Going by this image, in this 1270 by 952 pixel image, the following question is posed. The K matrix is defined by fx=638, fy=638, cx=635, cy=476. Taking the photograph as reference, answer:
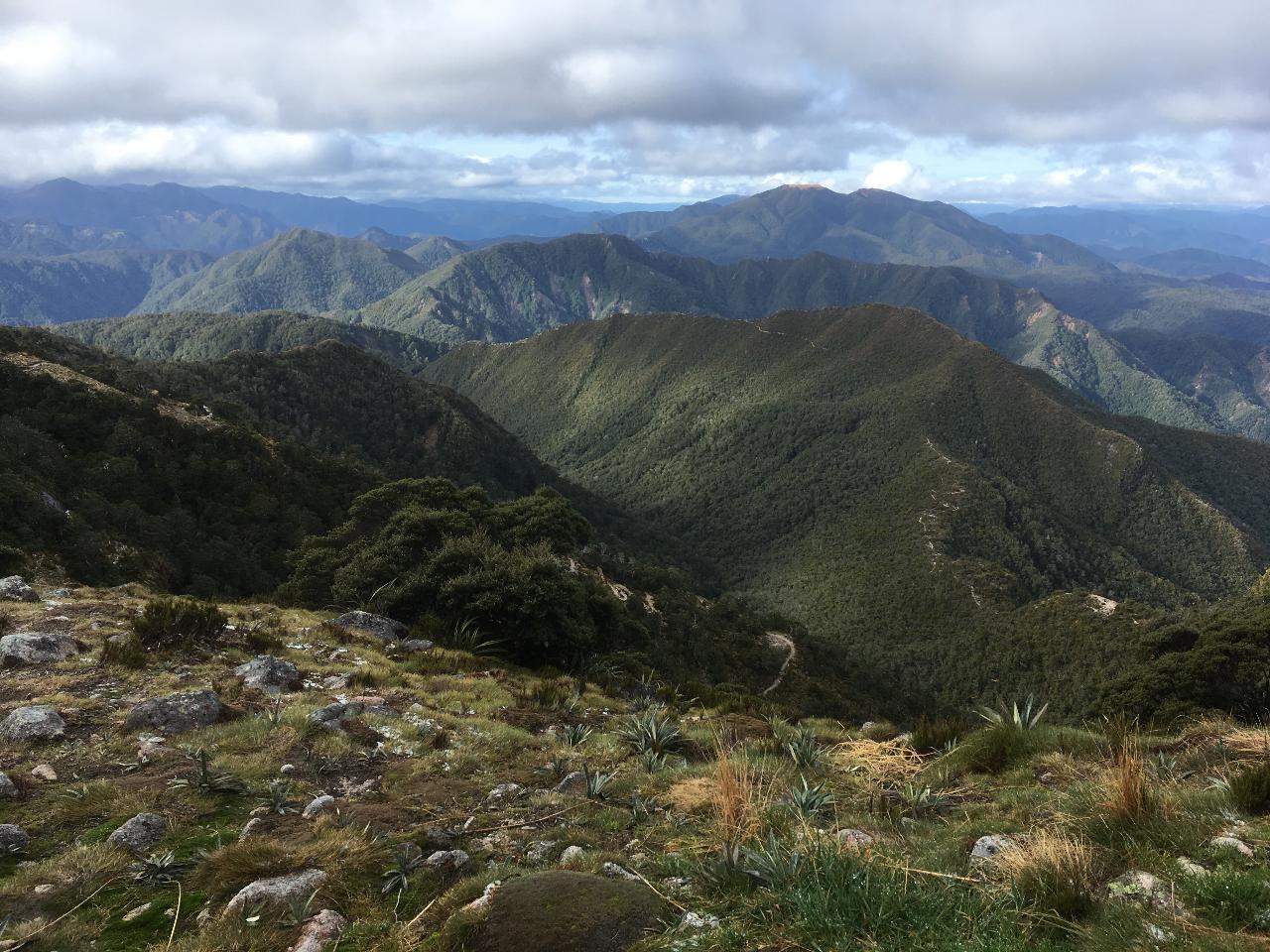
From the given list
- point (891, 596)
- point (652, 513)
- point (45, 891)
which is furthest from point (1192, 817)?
point (652, 513)

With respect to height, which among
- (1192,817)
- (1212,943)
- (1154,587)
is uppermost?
(1212,943)

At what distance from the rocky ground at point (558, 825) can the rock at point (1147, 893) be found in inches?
0.9

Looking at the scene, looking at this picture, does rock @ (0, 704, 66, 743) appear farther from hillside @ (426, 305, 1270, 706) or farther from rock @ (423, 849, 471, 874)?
hillside @ (426, 305, 1270, 706)

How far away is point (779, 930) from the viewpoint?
143 inches

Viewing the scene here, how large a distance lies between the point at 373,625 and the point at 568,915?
1317 centimetres

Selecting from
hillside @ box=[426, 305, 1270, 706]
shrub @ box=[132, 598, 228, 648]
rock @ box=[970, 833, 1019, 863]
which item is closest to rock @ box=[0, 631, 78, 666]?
shrub @ box=[132, 598, 228, 648]

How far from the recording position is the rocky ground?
376 cm

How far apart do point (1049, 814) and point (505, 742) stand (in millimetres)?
→ 6340

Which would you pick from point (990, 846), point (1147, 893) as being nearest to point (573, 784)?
point (990, 846)

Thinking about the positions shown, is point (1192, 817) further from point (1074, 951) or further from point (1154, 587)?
point (1154, 587)

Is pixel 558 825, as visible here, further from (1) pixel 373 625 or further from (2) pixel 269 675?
(1) pixel 373 625

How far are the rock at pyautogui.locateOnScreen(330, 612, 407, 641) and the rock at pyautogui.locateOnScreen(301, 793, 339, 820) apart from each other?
890cm

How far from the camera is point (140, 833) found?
5559 millimetres

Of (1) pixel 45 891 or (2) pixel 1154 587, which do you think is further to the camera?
(2) pixel 1154 587
